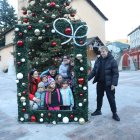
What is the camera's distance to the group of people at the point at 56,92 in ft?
23.4

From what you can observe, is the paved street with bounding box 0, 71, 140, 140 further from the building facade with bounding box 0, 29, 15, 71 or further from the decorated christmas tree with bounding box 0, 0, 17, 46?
the decorated christmas tree with bounding box 0, 0, 17, 46

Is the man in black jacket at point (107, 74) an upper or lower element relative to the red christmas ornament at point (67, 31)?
lower

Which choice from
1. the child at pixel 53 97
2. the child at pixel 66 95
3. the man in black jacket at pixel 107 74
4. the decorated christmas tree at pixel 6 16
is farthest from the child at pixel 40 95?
the decorated christmas tree at pixel 6 16

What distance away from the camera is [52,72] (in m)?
7.78

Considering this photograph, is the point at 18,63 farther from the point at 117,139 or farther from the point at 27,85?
the point at 117,139

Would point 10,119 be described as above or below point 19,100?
below

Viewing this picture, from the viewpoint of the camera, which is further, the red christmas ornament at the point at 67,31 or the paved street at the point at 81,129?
Answer: the red christmas ornament at the point at 67,31

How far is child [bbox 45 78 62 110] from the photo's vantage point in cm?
711

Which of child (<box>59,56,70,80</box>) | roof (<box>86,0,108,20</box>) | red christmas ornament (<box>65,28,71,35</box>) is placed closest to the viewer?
red christmas ornament (<box>65,28,71,35</box>)

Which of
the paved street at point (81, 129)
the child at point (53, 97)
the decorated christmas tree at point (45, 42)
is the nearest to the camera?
the paved street at point (81, 129)

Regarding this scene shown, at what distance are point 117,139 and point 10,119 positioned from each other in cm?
305

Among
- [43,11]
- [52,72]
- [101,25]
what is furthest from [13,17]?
[52,72]

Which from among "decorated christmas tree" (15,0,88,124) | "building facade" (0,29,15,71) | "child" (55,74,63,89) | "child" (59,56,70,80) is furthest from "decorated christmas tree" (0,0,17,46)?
"decorated christmas tree" (15,0,88,124)

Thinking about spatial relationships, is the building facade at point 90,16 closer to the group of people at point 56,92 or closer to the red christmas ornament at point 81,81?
the group of people at point 56,92
